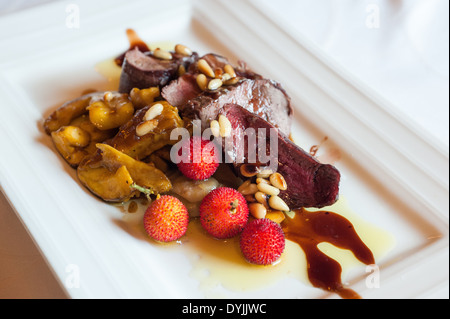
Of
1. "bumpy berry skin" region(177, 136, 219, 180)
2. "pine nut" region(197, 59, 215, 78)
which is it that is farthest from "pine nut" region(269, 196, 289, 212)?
"pine nut" region(197, 59, 215, 78)

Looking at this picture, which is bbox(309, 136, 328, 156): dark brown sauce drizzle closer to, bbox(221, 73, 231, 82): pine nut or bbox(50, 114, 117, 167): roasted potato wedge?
bbox(221, 73, 231, 82): pine nut

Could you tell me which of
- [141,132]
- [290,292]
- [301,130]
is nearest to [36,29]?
[141,132]

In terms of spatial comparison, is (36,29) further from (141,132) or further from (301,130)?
(301,130)

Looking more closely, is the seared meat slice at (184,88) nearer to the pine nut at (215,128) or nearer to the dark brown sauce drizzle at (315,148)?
the pine nut at (215,128)

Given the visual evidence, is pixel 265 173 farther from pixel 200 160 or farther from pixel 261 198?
pixel 200 160

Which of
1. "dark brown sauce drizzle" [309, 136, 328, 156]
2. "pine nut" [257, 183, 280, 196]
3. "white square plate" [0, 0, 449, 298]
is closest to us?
"white square plate" [0, 0, 449, 298]

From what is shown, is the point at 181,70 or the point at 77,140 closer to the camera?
the point at 77,140

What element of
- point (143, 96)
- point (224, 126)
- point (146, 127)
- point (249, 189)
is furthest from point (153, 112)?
point (249, 189)
